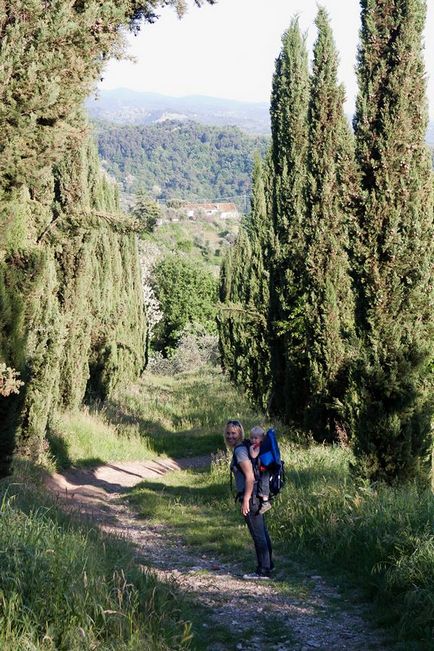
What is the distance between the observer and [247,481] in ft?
25.1

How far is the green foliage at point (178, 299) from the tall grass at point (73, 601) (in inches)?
1963

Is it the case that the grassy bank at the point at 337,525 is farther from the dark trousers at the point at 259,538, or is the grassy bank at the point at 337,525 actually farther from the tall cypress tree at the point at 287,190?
the tall cypress tree at the point at 287,190

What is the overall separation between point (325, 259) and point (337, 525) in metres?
9.73

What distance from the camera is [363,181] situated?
37.1 ft

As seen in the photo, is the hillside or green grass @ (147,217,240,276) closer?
the hillside

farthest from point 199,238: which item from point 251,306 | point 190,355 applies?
point 251,306

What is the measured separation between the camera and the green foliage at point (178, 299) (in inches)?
2216

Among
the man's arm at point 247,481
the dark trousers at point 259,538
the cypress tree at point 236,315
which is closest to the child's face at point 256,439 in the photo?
the man's arm at point 247,481

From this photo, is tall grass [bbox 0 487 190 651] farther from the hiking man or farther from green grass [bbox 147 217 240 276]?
green grass [bbox 147 217 240 276]

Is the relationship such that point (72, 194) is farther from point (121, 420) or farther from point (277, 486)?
point (277, 486)

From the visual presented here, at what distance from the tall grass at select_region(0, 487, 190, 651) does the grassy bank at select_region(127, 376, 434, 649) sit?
1836 millimetres

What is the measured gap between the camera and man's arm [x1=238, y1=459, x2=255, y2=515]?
757cm

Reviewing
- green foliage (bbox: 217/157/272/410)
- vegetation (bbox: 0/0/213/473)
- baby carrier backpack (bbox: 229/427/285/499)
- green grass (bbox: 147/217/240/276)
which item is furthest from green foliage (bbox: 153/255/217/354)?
baby carrier backpack (bbox: 229/427/285/499)

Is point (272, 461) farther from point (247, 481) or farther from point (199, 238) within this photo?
point (199, 238)
